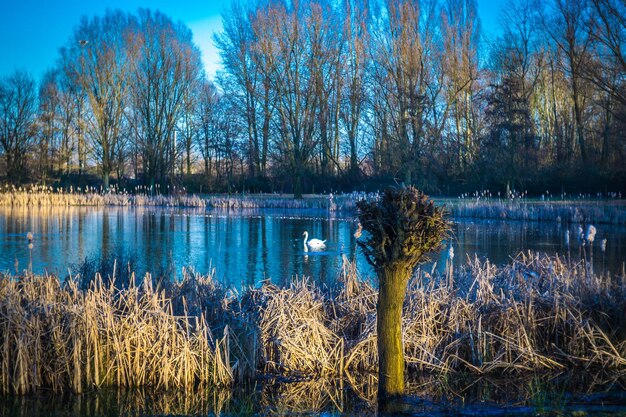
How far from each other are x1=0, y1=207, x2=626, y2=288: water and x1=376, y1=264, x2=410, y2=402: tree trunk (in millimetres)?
3868

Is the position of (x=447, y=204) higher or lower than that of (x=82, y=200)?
lower

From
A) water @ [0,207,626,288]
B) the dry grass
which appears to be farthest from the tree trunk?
water @ [0,207,626,288]

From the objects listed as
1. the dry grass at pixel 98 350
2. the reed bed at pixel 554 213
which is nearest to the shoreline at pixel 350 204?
the reed bed at pixel 554 213

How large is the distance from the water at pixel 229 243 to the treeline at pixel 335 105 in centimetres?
955

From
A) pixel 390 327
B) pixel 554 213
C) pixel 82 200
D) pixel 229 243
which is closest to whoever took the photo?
pixel 390 327

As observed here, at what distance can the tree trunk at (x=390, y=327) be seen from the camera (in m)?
4.83

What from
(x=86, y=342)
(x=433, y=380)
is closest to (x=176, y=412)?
(x=86, y=342)

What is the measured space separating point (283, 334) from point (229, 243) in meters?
11.9

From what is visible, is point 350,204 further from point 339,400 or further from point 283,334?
point 339,400

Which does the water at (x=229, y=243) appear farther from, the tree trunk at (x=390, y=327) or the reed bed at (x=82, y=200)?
the reed bed at (x=82, y=200)

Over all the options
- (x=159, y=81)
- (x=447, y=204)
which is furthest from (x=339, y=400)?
(x=159, y=81)

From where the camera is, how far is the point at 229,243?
17844 mm

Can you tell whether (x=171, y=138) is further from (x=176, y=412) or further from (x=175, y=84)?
(x=176, y=412)

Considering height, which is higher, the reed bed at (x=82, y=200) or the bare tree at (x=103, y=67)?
the bare tree at (x=103, y=67)
